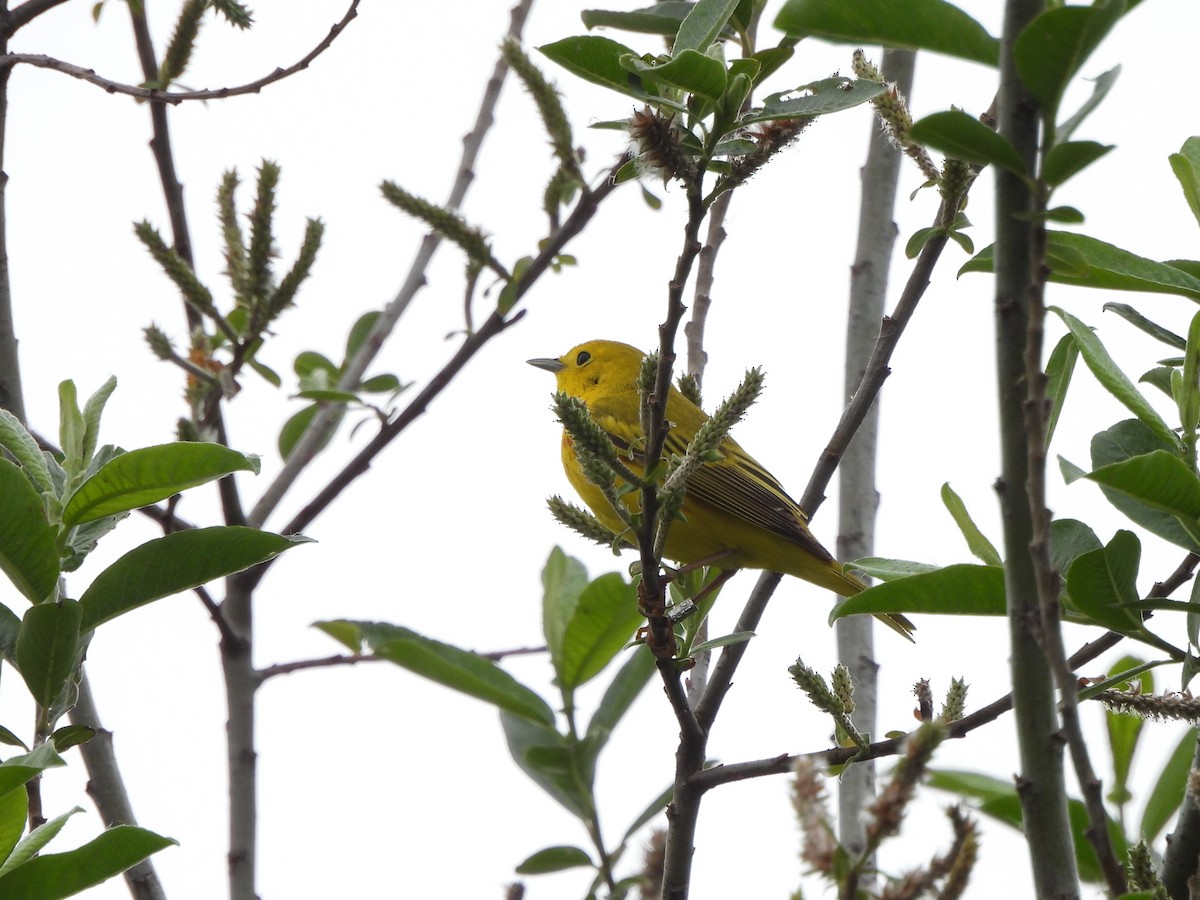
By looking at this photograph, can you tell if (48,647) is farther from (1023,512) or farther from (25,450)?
(1023,512)

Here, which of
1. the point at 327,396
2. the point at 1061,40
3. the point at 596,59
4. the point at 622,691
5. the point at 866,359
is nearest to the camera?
the point at 1061,40

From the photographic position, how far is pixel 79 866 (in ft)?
5.81

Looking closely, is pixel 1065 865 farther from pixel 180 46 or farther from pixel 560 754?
pixel 180 46

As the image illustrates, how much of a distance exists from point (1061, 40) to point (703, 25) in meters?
0.67

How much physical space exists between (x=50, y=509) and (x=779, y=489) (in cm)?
335

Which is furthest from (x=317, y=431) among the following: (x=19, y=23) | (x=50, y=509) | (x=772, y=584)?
(x=50, y=509)

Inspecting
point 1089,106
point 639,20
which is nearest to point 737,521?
point 639,20

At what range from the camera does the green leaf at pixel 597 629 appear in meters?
2.59

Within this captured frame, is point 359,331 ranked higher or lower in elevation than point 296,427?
higher

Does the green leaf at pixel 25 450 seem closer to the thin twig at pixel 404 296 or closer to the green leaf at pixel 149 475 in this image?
the green leaf at pixel 149 475

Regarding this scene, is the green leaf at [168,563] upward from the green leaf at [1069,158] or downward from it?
downward

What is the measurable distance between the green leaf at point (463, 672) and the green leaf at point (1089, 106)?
146 cm

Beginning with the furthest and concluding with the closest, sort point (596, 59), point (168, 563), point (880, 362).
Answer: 1. point (880, 362)
2. point (168, 563)
3. point (596, 59)

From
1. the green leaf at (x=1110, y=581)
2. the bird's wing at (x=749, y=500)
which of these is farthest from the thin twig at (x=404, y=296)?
the green leaf at (x=1110, y=581)
